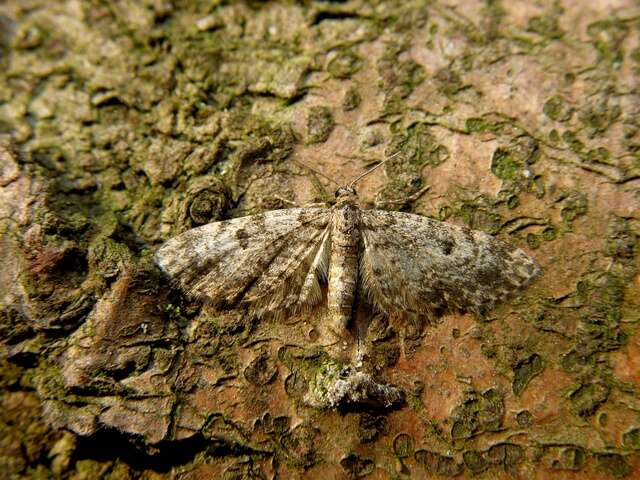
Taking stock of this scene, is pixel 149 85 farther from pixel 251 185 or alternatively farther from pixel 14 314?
pixel 14 314

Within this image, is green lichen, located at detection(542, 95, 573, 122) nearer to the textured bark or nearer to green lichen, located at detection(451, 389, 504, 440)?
the textured bark

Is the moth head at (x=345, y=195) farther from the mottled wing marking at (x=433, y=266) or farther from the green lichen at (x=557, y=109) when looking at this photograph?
the green lichen at (x=557, y=109)

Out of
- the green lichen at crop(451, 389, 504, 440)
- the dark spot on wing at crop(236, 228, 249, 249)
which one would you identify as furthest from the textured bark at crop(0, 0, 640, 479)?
the dark spot on wing at crop(236, 228, 249, 249)

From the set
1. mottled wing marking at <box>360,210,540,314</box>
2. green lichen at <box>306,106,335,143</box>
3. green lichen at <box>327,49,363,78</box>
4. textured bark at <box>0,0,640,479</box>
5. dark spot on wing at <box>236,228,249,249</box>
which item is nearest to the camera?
textured bark at <box>0,0,640,479</box>

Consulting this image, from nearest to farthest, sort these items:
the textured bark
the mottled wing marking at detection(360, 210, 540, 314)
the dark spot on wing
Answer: the textured bark, the mottled wing marking at detection(360, 210, 540, 314), the dark spot on wing

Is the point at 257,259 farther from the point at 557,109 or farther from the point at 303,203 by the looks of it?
the point at 557,109

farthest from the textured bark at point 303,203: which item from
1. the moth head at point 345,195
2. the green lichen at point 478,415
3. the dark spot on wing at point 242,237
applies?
Result: the dark spot on wing at point 242,237

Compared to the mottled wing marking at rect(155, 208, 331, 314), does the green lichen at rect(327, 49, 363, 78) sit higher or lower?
higher
